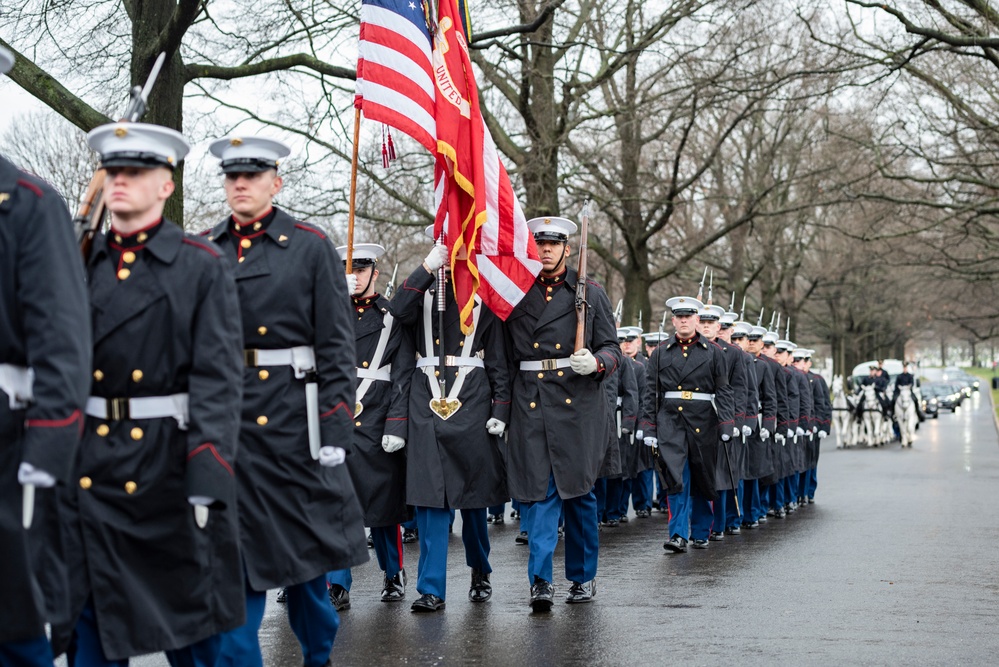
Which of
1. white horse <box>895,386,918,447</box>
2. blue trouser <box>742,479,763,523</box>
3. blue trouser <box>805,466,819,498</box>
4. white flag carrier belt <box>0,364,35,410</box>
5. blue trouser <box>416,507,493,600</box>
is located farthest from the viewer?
white horse <box>895,386,918,447</box>

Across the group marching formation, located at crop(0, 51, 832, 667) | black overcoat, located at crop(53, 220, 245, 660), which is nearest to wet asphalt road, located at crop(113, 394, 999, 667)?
marching formation, located at crop(0, 51, 832, 667)

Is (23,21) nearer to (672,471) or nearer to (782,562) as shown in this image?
(672,471)

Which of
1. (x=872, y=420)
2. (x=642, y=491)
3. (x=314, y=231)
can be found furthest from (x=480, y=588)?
(x=872, y=420)

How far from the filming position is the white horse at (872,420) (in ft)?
115

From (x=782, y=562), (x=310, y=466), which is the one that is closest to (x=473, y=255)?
(x=310, y=466)

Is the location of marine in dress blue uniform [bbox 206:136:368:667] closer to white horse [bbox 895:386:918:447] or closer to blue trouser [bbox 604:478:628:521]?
blue trouser [bbox 604:478:628:521]

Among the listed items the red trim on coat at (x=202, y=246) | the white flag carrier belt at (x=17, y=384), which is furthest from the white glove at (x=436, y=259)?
the white flag carrier belt at (x=17, y=384)

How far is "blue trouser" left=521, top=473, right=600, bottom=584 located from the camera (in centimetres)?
869

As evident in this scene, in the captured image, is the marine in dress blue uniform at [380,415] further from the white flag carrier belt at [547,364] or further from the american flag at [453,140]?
the white flag carrier belt at [547,364]

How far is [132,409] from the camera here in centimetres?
470

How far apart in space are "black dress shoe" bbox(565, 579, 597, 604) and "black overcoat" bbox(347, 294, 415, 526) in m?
1.15

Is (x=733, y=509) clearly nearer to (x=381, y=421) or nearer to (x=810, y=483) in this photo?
(x=810, y=483)

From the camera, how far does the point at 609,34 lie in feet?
76.9

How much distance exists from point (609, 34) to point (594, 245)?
17.1 ft
